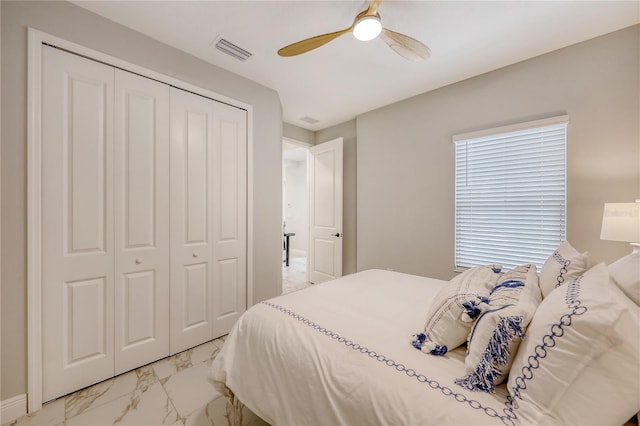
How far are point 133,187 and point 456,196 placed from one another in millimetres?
3121

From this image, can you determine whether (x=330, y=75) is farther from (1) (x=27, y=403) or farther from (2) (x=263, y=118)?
(1) (x=27, y=403)

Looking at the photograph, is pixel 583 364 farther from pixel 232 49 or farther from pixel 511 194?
pixel 232 49

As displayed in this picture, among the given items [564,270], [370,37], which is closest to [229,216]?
[370,37]

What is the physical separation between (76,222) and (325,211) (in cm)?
299

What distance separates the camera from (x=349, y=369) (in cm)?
99

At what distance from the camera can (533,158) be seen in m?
2.41

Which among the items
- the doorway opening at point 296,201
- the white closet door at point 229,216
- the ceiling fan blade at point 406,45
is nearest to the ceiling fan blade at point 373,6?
the ceiling fan blade at point 406,45

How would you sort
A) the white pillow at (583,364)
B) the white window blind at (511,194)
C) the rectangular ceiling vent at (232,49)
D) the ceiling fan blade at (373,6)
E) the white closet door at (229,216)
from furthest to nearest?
the white closet door at (229,216) → the white window blind at (511,194) → the rectangular ceiling vent at (232,49) → the ceiling fan blade at (373,6) → the white pillow at (583,364)

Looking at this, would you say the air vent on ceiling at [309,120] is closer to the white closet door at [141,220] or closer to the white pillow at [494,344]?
the white closet door at [141,220]

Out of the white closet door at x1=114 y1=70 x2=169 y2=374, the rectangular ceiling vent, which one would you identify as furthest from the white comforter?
the rectangular ceiling vent

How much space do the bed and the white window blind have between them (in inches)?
56.7

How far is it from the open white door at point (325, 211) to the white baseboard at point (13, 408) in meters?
3.14

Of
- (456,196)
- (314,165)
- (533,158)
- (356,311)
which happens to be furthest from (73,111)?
(533,158)

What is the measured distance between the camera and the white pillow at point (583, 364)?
641 mm
